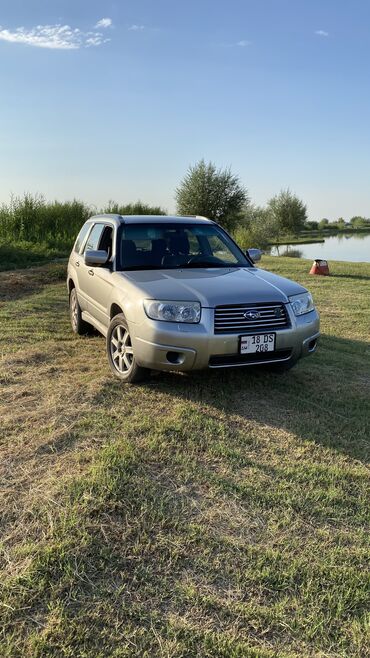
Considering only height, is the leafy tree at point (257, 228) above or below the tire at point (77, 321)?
above

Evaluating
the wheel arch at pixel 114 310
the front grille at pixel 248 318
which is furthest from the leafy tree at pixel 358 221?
→ the front grille at pixel 248 318

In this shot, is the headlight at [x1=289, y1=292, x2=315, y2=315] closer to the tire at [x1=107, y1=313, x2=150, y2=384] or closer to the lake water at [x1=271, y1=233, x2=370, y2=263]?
the tire at [x1=107, y1=313, x2=150, y2=384]

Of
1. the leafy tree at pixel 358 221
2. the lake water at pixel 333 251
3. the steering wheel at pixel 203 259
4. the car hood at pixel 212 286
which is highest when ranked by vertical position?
the leafy tree at pixel 358 221

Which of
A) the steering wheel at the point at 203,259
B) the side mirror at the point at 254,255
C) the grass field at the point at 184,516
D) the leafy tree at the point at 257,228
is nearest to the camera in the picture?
the grass field at the point at 184,516

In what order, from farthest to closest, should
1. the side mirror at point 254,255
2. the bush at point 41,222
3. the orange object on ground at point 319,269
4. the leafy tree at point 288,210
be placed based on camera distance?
the leafy tree at point 288,210 → the bush at point 41,222 → the orange object on ground at point 319,269 → the side mirror at point 254,255

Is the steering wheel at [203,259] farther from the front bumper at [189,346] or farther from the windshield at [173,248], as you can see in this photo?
the front bumper at [189,346]

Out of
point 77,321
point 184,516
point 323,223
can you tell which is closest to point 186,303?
point 184,516

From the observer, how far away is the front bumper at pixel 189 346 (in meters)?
4.16

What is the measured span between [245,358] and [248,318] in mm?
344

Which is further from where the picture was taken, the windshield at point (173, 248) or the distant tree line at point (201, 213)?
the distant tree line at point (201, 213)

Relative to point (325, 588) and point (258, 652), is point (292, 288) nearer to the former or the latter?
point (325, 588)

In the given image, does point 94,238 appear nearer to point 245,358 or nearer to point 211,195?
point 245,358

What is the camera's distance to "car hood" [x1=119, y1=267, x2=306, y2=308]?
14.3ft

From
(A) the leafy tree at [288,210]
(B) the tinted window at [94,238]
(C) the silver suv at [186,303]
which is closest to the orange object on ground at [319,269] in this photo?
(C) the silver suv at [186,303]
